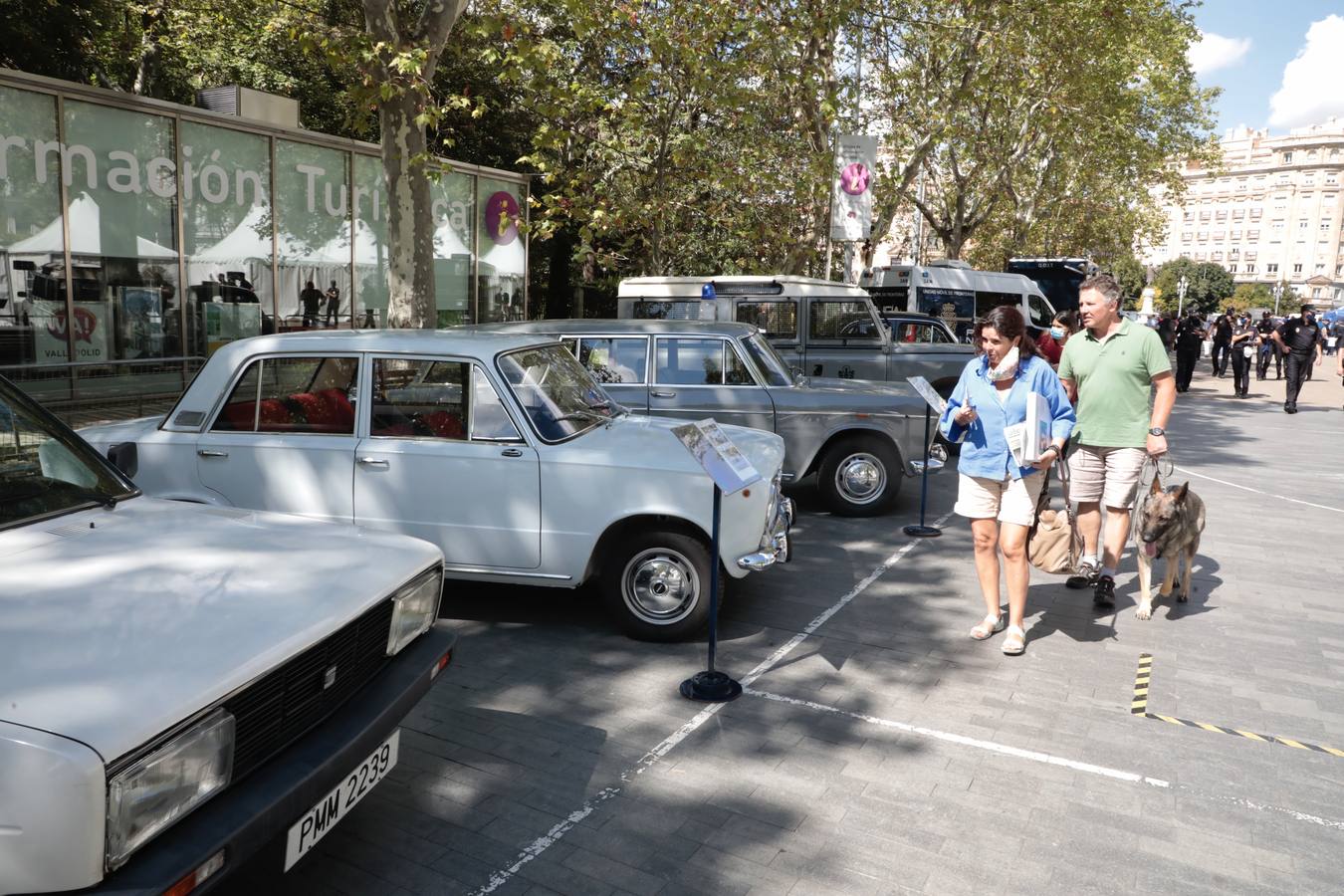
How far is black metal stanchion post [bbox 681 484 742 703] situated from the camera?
481cm

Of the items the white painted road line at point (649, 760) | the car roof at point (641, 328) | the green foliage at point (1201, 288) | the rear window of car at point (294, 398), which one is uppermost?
the green foliage at point (1201, 288)

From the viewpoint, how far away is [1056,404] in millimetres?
5410

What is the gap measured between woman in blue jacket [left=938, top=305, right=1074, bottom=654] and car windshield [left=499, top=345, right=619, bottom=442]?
2067mm

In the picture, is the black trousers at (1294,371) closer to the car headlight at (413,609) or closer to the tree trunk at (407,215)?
the tree trunk at (407,215)

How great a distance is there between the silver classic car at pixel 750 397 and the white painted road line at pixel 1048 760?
406 cm

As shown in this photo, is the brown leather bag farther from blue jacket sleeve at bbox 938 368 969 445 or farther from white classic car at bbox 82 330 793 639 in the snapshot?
white classic car at bbox 82 330 793 639

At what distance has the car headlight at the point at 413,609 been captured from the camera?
3.32m

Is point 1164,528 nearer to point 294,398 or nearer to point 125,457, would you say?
point 294,398

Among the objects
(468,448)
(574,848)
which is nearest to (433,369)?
(468,448)

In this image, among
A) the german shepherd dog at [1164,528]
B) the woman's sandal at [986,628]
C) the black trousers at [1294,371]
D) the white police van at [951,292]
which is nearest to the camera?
the woman's sandal at [986,628]

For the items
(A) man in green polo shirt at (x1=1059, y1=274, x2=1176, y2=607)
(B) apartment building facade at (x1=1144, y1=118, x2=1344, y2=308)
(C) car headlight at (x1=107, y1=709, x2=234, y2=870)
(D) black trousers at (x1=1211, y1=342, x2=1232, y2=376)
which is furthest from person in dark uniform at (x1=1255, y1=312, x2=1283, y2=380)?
(B) apartment building facade at (x1=1144, y1=118, x2=1344, y2=308)

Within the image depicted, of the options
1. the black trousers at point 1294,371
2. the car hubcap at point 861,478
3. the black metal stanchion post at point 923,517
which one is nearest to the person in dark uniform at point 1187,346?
the black trousers at point 1294,371

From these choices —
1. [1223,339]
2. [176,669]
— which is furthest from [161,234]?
[1223,339]

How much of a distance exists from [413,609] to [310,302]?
15348 millimetres
